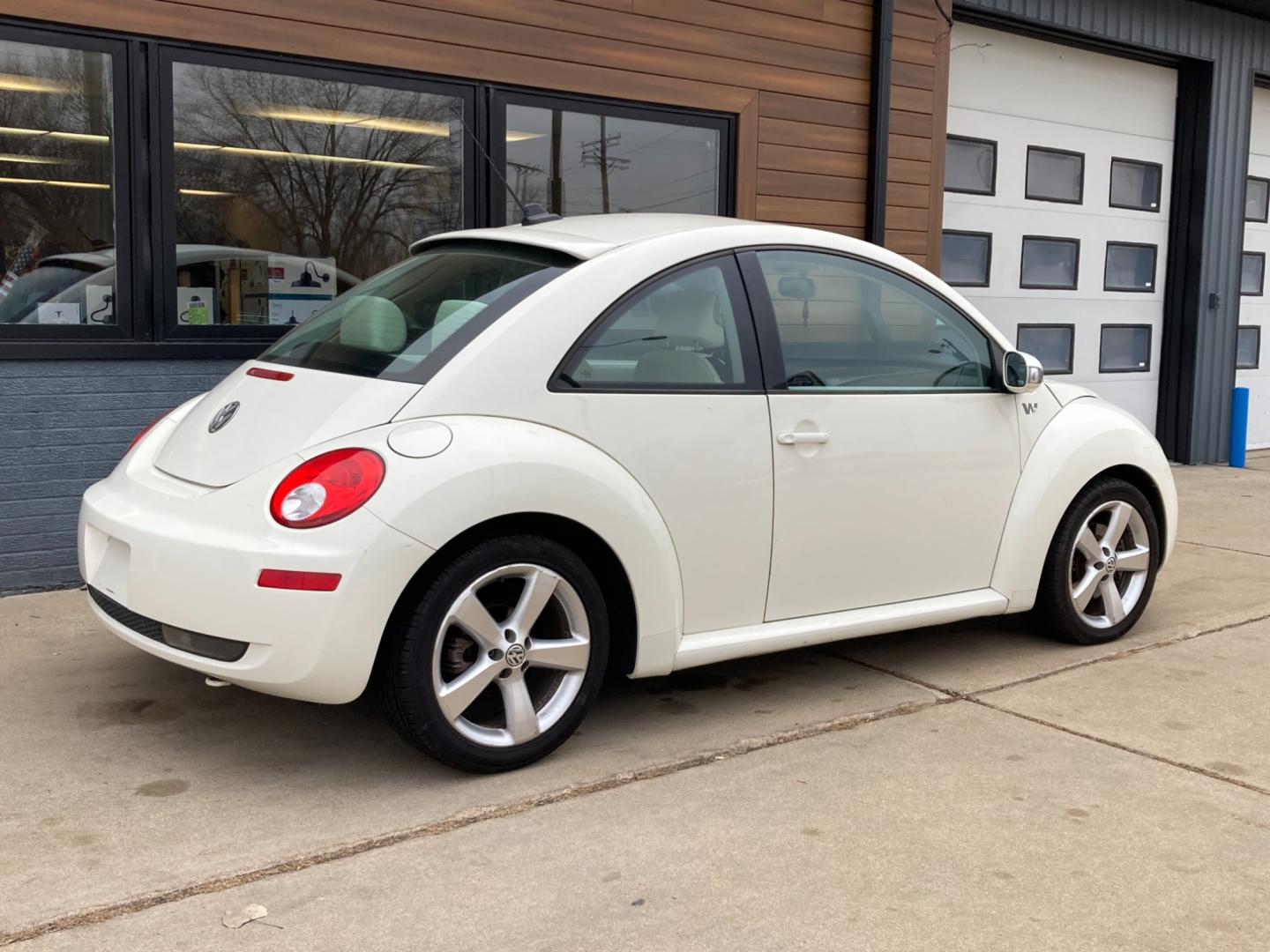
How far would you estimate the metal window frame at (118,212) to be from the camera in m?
5.52

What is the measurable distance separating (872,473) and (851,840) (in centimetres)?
136

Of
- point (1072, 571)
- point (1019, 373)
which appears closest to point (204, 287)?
point (1019, 373)

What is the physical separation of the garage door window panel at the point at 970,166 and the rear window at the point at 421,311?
606cm

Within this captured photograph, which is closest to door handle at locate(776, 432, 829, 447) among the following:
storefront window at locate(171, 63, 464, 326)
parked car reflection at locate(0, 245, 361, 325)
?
storefront window at locate(171, 63, 464, 326)

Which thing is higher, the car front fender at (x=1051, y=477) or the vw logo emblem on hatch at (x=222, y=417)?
the vw logo emblem on hatch at (x=222, y=417)

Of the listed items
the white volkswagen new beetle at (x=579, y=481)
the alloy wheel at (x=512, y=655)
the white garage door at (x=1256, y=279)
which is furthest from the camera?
the white garage door at (x=1256, y=279)

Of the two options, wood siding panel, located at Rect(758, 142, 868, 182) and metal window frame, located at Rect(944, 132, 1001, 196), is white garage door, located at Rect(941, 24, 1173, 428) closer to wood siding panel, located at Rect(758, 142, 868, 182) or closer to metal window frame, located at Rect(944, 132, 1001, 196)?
metal window frame, located at Rect(944, 132, 1001, 196)

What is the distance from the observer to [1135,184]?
10.8 metres

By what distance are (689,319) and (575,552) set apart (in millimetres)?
811

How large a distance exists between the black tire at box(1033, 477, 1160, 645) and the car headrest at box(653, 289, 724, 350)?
1.65m

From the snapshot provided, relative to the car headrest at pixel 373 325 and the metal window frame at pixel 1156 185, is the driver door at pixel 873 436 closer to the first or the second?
the car headrest at pixel 373 325

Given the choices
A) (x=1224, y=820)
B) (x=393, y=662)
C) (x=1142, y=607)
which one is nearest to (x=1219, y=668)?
(x=1142, y=607)

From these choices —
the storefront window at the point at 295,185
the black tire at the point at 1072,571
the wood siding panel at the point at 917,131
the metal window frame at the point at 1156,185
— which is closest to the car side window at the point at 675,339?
the black tire at the point at 1072,571

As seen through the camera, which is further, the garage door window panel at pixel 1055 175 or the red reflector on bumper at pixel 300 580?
the garage door window panel at pixel 1055 175
